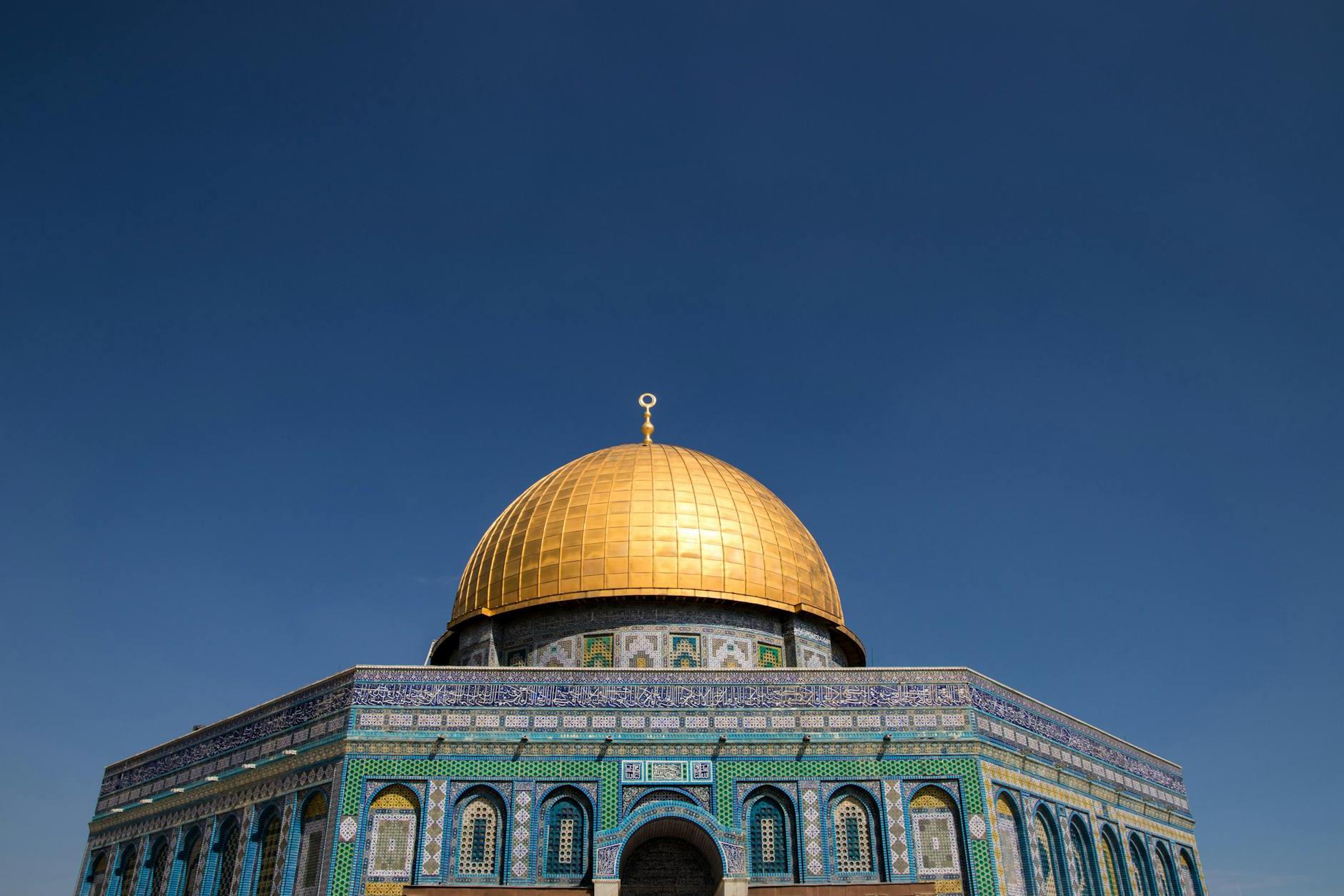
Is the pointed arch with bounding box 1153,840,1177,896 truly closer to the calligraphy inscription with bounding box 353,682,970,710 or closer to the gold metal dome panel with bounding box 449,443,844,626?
the calligraphy inscription with bounding box 353,682,970,710

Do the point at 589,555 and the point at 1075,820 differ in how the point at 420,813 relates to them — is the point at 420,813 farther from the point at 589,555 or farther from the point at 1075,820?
the point at 1075,820

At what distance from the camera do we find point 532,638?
2170cm

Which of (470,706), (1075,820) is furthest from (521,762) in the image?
(1075,820)

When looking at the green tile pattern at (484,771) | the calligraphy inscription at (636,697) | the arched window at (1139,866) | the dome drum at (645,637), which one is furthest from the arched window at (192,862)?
the arched window at (1139,866)

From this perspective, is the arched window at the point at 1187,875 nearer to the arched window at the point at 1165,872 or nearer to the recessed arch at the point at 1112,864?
the arched window at the point at 1165,872

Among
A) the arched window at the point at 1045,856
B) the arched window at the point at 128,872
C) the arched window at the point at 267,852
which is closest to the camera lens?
the arched window at the point at 267,852

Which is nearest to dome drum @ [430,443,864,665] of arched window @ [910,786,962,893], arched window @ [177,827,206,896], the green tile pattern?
the green tile pattern

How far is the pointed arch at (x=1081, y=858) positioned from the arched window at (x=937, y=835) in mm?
3243

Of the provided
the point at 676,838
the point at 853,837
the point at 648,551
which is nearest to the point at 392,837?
the point at 676,838

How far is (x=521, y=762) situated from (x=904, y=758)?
5.96 metres

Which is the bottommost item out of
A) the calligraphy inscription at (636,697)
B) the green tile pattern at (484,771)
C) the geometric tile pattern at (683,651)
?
the green tile pattern at (484,771)

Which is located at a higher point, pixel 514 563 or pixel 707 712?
pixel 514 563

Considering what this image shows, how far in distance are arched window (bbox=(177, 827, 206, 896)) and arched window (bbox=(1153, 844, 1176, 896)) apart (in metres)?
17.8

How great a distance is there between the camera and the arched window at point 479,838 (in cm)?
1678
